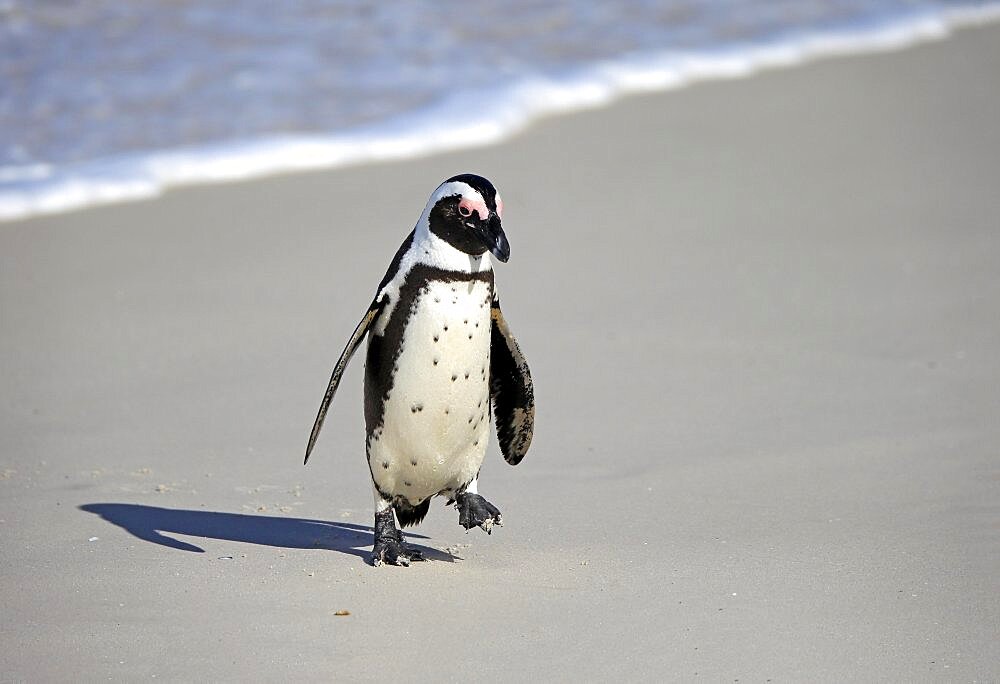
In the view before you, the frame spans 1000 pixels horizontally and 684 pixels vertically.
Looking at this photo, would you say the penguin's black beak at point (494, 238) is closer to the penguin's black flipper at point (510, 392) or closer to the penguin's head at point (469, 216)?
the penguin's head at point (469, 216)

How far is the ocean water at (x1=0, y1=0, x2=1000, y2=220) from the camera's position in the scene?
7559 mm

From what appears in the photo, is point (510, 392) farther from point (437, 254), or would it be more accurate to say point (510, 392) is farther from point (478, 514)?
point (437, 254)

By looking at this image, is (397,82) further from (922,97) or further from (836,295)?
(836,295)

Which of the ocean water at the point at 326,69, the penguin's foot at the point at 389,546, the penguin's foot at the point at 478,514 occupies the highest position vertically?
the ocean water at the point at 326,69

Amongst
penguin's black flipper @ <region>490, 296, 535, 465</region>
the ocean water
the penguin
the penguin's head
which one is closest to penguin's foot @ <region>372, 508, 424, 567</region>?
the penguin

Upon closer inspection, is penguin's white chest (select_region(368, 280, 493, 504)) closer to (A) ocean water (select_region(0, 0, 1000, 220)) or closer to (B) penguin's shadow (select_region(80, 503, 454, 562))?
(B) penguin's shadow (select_region(80, 503, 454, 562))

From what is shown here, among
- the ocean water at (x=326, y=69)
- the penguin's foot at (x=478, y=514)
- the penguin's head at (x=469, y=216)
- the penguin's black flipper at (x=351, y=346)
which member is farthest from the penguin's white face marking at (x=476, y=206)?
the ocean water at (x=326, y=69)

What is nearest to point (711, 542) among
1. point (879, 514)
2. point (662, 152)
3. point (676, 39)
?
point (879, 514)

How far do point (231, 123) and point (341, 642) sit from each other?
5.65 m

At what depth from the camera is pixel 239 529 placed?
12.3 ft

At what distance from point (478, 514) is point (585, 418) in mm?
1215

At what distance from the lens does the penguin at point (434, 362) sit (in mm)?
3324

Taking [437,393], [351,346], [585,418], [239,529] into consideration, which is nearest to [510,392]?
[437,393]

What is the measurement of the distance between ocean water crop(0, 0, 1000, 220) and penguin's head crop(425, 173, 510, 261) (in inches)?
160
